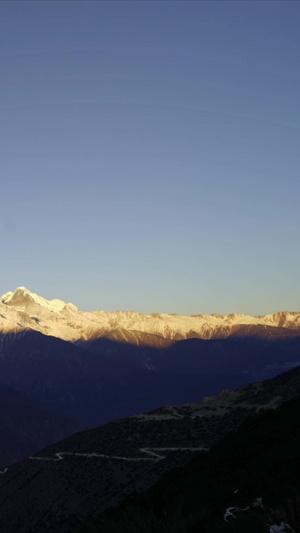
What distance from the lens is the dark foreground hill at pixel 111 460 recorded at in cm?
8312

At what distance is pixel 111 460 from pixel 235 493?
62.2 metres

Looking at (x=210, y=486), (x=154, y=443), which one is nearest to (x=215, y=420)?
(x=154, y=443)

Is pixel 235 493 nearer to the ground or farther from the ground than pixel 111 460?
farther from the ground

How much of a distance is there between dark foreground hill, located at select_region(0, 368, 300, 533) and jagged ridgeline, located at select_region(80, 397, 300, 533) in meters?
18.0

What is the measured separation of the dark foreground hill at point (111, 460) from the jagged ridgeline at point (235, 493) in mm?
17951

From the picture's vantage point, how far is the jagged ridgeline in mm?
19672

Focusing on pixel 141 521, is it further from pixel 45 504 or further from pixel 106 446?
pixel 106 446

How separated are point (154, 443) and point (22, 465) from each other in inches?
931

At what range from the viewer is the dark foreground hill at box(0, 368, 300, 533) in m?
83.1

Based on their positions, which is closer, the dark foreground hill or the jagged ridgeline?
the jagged ridgeline

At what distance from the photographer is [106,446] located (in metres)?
101

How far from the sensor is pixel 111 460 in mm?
92750

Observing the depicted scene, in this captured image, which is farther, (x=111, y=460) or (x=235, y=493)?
(x=111, y=460)

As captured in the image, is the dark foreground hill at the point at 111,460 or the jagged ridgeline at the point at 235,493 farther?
the dark foreground hill at the point at 111,460
